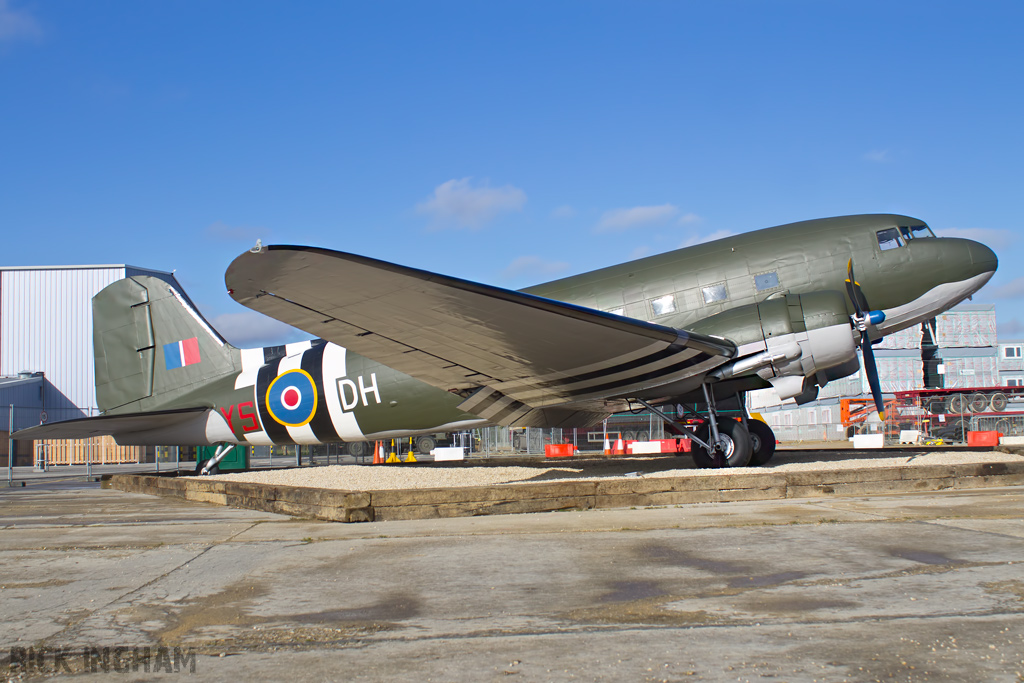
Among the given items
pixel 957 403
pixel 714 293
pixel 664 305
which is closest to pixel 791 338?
pixel 714 293

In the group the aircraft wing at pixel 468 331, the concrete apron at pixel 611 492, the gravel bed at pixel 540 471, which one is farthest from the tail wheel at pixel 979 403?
the concrete apron at pixel 611 492

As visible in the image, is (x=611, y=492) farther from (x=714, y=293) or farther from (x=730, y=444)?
(x=714, y=293)

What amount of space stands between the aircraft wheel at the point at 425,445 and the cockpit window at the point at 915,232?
30369 mm

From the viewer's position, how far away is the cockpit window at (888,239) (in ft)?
44.6

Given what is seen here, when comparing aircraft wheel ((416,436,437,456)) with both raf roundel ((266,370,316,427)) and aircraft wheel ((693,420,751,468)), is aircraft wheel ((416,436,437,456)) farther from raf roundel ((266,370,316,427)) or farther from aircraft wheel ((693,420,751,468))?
aircraft wheel ((693,420,751,468))

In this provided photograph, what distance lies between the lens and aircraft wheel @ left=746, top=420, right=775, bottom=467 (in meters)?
13.9

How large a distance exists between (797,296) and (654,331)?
10.6 ft

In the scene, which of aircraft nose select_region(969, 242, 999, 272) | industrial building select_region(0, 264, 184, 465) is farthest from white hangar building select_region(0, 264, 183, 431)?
aircraft nose select_region(969, 242, 999, 272)

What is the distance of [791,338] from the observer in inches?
488

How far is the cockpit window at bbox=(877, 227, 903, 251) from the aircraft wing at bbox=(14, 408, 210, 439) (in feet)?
51.9

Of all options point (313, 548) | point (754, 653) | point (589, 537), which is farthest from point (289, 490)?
point (754, 653)

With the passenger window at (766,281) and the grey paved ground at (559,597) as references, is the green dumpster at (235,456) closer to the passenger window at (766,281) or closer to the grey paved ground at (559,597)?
the grey paved ground at (559,597)

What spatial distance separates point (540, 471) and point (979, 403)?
3842cm

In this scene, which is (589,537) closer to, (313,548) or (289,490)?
(313,548)
